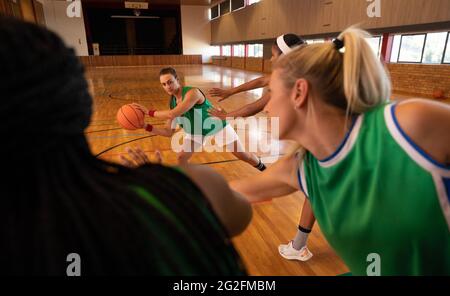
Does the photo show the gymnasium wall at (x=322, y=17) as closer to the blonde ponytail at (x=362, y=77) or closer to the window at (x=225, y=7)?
the blonde ponytail at (x=362, y=77)

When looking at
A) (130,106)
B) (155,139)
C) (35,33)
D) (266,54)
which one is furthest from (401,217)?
(266,54)

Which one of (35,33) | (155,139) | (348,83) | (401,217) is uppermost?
(35,33)

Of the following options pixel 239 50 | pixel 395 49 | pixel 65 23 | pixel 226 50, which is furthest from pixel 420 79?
pixel 65 23

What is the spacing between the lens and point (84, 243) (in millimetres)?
450

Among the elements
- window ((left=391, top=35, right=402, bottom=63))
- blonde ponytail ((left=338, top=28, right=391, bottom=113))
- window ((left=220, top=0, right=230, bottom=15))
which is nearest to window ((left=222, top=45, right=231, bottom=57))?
window ((left=220, top=0, right=230, bottom=15))

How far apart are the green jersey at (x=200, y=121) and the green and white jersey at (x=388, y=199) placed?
2253 millimetres

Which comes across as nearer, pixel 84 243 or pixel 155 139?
pixel 84 243

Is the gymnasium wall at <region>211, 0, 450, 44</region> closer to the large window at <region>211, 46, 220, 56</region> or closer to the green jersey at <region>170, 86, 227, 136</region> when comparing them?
the green jersey at <region>170, 86, 227, 136</region>

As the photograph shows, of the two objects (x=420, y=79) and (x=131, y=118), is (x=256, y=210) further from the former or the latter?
(x=420, y=79)

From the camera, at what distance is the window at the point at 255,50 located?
17.9 metres

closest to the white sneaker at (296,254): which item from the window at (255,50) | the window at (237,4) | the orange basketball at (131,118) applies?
the orange basketball at (131,118)

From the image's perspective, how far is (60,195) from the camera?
458 mm
